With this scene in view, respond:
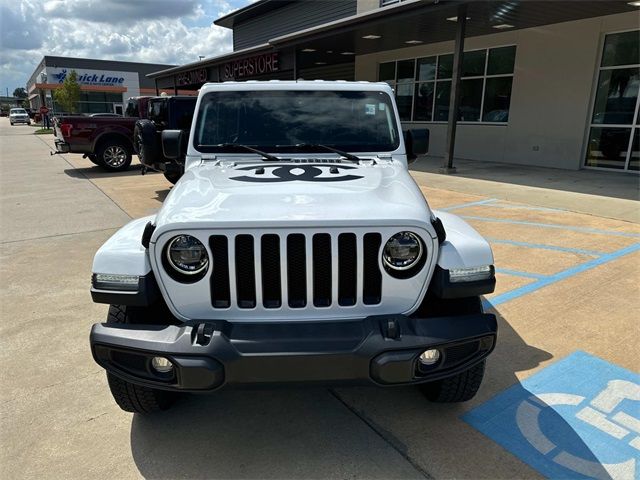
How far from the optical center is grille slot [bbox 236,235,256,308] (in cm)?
214

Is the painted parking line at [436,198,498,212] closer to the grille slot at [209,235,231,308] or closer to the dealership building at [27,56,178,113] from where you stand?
the grille slot at [209,235,231,308]

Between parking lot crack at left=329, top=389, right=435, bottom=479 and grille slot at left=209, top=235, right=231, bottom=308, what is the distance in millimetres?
1049

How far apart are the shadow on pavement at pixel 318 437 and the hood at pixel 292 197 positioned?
84cm

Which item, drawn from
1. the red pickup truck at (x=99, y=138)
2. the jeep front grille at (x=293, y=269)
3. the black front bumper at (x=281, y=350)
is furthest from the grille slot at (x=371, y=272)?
the red pickup truck at (x=99, y=138)

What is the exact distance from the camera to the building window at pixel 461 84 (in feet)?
43.9

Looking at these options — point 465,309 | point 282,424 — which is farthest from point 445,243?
point 282,424

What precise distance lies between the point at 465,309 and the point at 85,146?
1240cm

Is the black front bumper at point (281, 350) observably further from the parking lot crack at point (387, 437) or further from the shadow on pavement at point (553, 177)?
the shadow on pavement at point (553, 177)

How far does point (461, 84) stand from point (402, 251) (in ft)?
45.0

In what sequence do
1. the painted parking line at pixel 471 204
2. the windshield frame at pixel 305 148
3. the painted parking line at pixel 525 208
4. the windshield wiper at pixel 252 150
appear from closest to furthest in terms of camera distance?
1. the windshield wiper at pixel 252 150
2. the windshield frame at pixel 305 148
3. the painted parking line at pixel 525 208
4. the painted parking line at pixel 471 204

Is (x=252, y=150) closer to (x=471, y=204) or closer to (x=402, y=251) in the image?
(x=402, y=251)

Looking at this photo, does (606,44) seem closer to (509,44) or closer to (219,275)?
Result: (509,44)

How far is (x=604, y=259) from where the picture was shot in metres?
5.20

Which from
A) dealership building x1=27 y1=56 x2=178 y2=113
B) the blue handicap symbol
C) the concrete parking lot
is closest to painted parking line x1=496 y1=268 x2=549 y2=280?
the concrete parking lot
